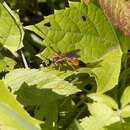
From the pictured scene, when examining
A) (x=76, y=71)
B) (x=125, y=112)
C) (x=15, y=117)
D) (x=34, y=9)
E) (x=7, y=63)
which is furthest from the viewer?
(x=34, y=9)

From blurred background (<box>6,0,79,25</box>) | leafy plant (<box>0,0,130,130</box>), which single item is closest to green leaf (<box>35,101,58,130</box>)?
leafy plant (<box>0,0,130,130</box>)

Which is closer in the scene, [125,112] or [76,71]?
[125,112]

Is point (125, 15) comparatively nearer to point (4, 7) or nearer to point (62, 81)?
point (62, 81)

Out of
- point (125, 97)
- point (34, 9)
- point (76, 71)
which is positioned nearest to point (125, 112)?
point (125, 97)

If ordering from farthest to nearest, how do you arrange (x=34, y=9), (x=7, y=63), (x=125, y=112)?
1. (x=34, y=9)
2. (x=7, y=63)
3. (x=125, y=112)

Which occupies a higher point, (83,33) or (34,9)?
(83,33)

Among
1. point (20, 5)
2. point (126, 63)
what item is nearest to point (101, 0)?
point (126, 63)

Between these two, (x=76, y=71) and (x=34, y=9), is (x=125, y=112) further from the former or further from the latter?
(x=34, y=9)

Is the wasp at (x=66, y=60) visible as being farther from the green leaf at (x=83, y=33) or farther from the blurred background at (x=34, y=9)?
the blurred background at (x=34, y=9)
